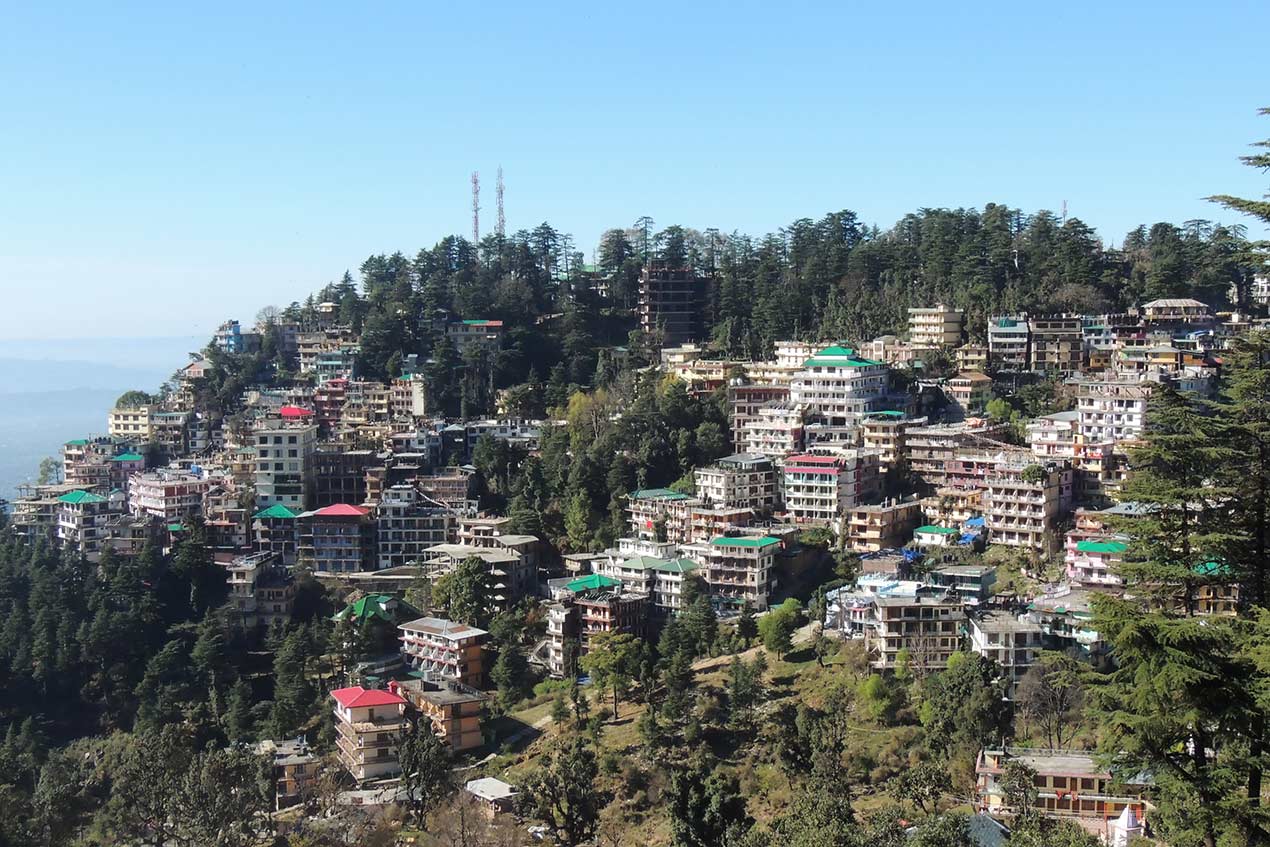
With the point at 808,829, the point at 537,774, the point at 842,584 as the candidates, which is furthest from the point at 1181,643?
the point at 842,584

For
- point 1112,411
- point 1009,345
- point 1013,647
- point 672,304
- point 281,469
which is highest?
point 672,304

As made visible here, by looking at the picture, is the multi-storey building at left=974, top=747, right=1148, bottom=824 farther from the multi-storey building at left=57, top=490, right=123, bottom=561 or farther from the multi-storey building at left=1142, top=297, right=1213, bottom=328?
the multi-storey building at left=57, top=490, right=123, bottom=561

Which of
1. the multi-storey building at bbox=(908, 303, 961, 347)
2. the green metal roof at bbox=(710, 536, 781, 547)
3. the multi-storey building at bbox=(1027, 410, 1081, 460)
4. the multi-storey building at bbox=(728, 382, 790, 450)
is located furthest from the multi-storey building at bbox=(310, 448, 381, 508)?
the multi-storey building at bbox=(1027, 410, 1081, 460)

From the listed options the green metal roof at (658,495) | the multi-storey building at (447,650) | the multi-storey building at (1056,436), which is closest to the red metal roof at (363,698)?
the multi-storey building at (447,650)

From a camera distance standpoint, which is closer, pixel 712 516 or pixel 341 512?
pixel 712 516

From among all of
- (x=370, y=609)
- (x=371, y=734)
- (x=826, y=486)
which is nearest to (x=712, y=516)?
(x=826, y=486)

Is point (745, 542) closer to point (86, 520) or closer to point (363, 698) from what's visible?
point (363, 698)
